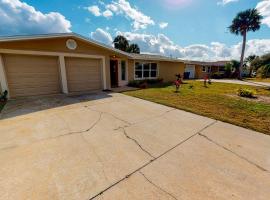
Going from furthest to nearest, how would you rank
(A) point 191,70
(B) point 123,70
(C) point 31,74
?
(A) point 191,70, (B) point 123,70, (C) point 31,74

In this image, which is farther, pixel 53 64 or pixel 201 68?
pixel 201 68

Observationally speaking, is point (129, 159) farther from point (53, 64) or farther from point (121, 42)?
point (121, 42)

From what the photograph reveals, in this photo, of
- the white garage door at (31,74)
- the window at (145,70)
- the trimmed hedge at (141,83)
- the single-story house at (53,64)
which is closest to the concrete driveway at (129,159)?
the white garage door at (31,74)

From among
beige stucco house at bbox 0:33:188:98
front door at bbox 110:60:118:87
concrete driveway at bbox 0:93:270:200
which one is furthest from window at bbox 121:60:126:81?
concrete driveway at bbox 0:93:270:200

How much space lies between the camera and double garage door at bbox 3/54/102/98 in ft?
24.2

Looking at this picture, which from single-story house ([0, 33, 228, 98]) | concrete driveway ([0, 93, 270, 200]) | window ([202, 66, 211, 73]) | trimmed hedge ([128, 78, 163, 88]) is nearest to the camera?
concrete driveway ([0, 93, 270, 200])

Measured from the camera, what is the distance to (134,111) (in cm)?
585

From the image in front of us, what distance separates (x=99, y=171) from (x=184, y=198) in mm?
1352

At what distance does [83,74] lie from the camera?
9703 mm

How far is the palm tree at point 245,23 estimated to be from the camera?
23.4 metres

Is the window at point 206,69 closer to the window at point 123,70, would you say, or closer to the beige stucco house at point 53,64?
the window at point 123,70

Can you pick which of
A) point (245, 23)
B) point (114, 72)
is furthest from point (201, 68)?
point (114, 72)

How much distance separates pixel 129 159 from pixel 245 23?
30.8 m

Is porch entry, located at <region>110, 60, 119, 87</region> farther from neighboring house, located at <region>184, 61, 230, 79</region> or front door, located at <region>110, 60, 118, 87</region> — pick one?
neighboring house, located at <region>184, 61, 230, 79</region>
